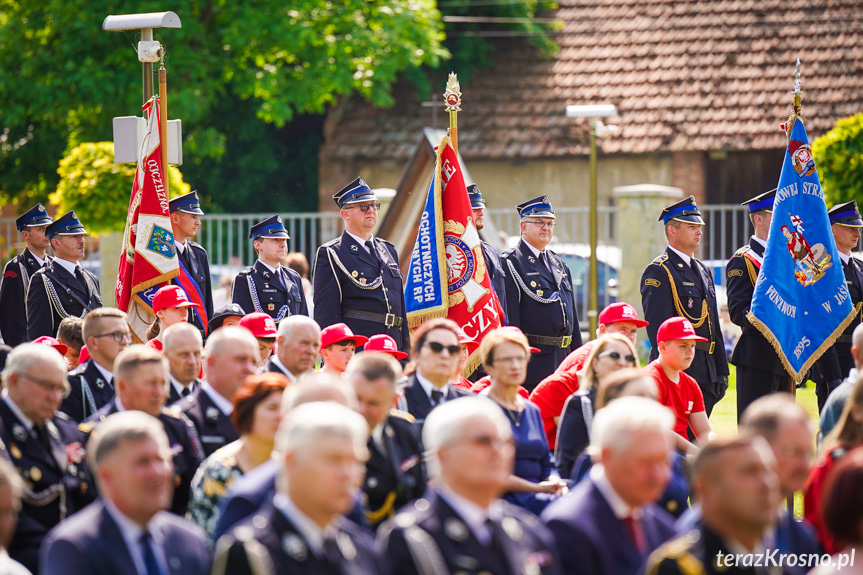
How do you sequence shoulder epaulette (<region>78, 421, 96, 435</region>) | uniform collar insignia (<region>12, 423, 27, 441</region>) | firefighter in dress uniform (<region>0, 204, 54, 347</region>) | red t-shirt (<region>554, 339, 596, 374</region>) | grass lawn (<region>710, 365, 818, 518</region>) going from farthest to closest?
grass lawn (<region>710, 365, 818, 518</region>)
firefighter in dress uniform (<region>0, 204, 54, 347</region>)
red t-shirt (<region>554, 339, 596, 374</region>)
shoulder epaulette (<region>78, 421, 96, 435</region>)
uniform collar insignia (<region>12, 423, 27, 441</region>)

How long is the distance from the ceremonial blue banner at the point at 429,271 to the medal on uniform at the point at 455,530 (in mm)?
5002

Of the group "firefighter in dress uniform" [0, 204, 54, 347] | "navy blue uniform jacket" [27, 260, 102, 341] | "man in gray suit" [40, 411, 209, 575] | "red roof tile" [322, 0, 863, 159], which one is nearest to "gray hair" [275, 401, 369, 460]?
"man in gray suit" [40, 411, 209, 575]

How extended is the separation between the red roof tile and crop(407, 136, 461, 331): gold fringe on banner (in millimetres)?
11093

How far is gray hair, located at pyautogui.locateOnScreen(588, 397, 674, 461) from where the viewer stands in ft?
12.7

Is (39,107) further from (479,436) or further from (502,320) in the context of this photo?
(479,436)

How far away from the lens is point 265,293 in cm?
889

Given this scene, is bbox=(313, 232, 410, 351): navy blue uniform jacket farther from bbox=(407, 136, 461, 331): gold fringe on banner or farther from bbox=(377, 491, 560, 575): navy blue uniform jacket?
bbox=(377, 491, 560, 575): navy blue uniform jacket

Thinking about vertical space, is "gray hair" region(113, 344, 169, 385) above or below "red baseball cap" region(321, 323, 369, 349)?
above

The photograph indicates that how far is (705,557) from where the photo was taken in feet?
11.7

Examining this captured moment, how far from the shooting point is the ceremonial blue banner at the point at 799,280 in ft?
26.8

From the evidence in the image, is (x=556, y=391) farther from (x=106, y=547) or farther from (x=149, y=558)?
(x=106, y=547)

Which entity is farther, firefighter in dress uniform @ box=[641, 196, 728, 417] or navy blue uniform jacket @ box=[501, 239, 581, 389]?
navy blue uniform jacket @ box=[501, 239, 581, 389]

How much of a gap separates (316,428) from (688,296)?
5.42 meters

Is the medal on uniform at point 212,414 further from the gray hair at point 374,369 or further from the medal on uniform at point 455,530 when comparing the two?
the medal on uniform at point 455,530
